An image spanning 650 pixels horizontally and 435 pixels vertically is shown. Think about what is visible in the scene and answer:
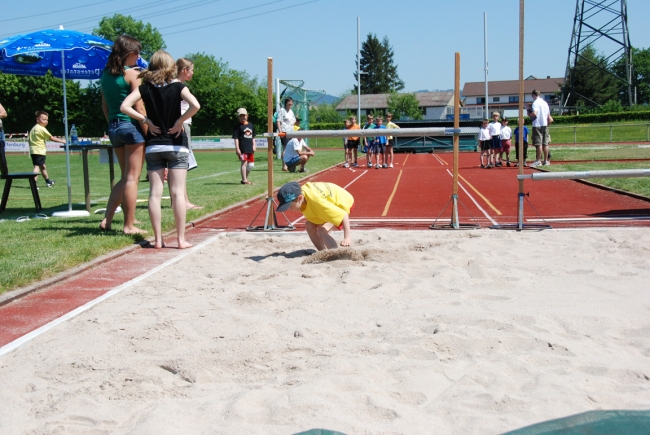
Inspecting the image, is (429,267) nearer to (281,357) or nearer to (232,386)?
(281,357)

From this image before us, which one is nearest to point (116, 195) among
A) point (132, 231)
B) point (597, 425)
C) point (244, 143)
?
point (132, 231)

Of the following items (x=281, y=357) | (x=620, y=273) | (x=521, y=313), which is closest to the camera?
(x=281, y=357)

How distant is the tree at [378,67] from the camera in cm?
11325

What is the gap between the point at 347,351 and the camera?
3.71m

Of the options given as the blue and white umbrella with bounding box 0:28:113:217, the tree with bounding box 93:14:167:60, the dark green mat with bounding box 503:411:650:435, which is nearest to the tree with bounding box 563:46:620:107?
the tree with bounding box 93:14:167:60

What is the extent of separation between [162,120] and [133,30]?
89.4 m

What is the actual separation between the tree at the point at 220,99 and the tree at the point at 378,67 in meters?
34.7

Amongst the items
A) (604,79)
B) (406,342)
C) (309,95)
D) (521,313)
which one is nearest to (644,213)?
(521,313)

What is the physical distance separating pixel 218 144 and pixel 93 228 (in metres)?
41.8

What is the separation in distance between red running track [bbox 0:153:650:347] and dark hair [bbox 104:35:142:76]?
Result: 219cm

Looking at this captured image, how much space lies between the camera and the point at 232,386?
3293mm

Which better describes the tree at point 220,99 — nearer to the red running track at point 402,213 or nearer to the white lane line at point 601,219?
the red running track at point 402,213

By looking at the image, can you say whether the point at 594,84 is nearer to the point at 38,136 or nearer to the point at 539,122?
the point at 539,122

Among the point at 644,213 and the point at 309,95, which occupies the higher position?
the point at 309,95
